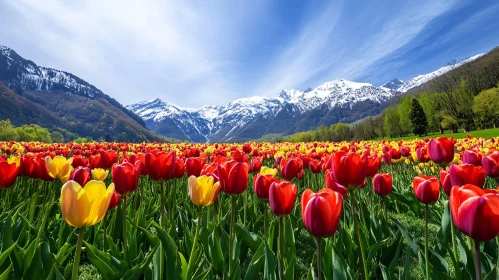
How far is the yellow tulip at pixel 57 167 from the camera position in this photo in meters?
3.17

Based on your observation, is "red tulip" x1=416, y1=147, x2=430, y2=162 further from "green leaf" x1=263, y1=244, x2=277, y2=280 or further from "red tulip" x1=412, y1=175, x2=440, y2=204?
"green leaf" x1=263, y1=244, x2=277, y2=280

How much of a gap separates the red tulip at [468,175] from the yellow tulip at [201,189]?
6.21ft

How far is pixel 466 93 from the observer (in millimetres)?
73438

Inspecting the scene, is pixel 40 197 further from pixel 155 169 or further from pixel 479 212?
pixel 479 212

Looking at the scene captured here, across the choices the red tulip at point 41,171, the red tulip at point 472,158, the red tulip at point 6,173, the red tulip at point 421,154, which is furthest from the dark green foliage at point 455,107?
the red tulip at point 6,173

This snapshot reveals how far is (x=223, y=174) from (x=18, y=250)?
1.81 meters

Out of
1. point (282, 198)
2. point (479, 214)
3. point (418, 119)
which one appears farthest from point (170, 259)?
point (418, 119)

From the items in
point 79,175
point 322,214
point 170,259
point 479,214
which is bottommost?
point 170,259

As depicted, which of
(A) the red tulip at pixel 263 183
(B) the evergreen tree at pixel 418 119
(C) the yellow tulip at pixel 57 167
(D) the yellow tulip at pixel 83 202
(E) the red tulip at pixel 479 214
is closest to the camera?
(E) the red tulip at pixel 479 214

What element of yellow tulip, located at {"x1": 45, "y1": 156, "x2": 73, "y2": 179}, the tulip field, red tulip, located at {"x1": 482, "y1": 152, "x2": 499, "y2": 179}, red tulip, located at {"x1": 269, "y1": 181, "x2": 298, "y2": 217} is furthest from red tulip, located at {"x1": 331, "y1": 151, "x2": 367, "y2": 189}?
yellow tulip, located at {"x1": 45, "y1": 156, "x2": 73, "y2": 179}

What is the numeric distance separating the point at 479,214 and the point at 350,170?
0.89 metres

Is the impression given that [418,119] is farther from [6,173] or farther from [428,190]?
[6,173]

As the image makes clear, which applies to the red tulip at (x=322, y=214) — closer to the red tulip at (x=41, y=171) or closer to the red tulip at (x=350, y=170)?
the red tulip at (x=350, y=170)

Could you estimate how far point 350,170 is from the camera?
2168 millimetres
